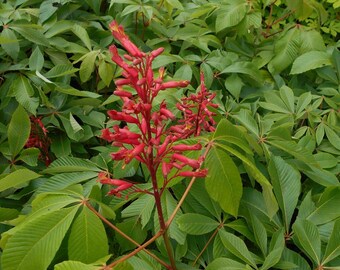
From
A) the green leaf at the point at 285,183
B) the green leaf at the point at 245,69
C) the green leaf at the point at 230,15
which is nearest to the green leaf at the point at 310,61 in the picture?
the green leaf at the point at 245,69

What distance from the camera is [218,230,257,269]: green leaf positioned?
38.9 inches

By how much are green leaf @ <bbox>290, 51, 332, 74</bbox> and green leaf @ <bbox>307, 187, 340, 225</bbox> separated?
0.65 metres

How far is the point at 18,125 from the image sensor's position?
4.02 feet

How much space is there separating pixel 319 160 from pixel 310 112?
0.24 meters

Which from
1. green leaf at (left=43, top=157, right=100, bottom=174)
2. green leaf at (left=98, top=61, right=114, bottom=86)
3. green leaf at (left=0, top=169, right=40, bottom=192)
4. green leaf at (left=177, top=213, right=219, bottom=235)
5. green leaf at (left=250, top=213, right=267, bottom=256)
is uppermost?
green leaf at (left=98, top=61, right=114, bottom=86)

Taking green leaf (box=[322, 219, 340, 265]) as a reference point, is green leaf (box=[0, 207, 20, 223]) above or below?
above

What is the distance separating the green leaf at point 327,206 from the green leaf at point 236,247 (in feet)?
0.61

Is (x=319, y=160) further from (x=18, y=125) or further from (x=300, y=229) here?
(x=18, y=125)

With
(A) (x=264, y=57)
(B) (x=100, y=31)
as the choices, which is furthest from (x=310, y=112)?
(B) (x=100, y=31)

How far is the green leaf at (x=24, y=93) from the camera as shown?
51.7 inches

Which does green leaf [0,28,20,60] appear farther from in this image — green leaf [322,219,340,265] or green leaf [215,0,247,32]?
green leaf [322,219,340,265]

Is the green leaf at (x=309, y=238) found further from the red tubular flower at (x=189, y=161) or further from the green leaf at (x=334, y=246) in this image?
the red tubular flower at (x=189, y=161)

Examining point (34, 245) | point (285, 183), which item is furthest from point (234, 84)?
point (34, 245)

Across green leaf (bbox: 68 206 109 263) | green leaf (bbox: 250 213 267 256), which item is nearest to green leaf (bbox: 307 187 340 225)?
green leaf (bbox: 250 213 267 256)
